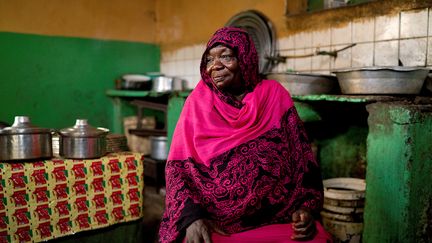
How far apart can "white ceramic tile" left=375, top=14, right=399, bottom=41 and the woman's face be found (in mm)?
1634

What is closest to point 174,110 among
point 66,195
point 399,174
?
point 66,195

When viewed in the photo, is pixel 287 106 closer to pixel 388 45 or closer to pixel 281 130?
pixel 281 130

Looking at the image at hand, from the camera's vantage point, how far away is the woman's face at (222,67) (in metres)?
1.87

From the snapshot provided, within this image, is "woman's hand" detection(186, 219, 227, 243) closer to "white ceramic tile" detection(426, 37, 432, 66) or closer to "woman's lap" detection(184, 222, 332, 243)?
"woman's lap" detection(184, 222, 332, 243)

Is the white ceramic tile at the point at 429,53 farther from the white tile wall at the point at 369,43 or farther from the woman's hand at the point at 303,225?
the woman's hand at the point at 303,225

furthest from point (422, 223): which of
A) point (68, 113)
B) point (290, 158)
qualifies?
point (68, 113)

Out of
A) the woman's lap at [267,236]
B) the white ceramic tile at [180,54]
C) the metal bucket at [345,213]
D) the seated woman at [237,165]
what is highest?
A: the white ceramic tile at [180,54]

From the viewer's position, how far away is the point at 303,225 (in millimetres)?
1692

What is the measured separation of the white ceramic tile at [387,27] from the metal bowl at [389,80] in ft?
2.14

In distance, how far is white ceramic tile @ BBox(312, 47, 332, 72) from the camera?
3371 millimetres

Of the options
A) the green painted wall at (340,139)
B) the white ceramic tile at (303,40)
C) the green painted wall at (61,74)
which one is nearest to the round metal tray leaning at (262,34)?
the white ceramic tile at (303,40)

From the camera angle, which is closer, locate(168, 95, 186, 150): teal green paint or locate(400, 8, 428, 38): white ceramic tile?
locate(400, 8, 428, 38): white ceramic tile

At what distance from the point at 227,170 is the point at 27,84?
3920 millimetres

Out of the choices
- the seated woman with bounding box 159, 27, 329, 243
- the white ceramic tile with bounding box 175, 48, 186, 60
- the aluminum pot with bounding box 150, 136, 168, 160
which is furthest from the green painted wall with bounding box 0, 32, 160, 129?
the seated woman with bounding box 159, 27, 329, 243
